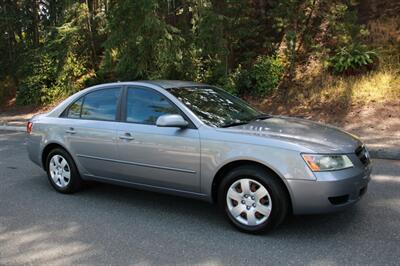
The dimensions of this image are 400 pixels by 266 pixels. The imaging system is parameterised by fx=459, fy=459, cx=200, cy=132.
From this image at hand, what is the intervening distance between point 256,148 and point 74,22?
1498cm

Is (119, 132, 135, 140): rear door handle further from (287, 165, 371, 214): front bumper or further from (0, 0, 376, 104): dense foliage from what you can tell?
(0, 0, 376, 104): dense foliage

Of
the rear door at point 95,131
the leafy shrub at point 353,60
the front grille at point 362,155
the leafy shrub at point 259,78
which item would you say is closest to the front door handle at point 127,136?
the rear door at point 95,131

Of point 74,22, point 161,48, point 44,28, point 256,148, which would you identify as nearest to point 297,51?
point 161,48

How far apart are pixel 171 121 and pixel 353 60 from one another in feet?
29.9

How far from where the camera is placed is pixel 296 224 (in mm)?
4918

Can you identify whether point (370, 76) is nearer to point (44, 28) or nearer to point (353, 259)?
point (353, 259)

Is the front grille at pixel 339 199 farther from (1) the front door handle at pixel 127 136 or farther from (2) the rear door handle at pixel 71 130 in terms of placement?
(2) the rear door handle at pixel 71 130

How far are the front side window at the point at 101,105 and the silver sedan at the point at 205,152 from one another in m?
0.02

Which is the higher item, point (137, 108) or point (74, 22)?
point (74, 22)

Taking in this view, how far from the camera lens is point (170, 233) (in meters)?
4.84

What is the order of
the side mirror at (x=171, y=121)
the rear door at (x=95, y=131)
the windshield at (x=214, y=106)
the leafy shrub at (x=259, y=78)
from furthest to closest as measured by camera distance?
the leafy shrub at (x=259, y=78) → the rear door at (x=95, y=131) → the windshield at (x=214, y=106) → the side mirror at (x=171, y=121)

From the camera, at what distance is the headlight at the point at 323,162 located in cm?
439

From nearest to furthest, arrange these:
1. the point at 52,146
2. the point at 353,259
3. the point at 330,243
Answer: the point at 353,259
the point at 330,243
the point at 52,146

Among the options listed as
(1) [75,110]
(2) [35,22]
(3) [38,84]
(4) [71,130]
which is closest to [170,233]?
(4) [71,130]
